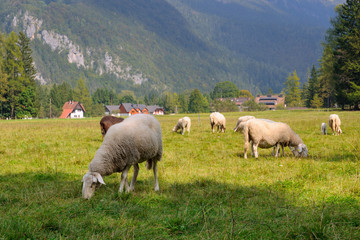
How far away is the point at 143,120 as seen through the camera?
332 inches

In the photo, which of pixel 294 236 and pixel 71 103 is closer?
pixel 294 236

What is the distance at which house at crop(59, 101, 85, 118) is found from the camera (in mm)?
130250

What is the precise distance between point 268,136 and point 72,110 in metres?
133

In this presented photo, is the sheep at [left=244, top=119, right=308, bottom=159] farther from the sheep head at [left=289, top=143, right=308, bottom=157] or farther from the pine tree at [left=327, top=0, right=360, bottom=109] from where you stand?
the pine tree at [left=327, top=0, right=360, bottom=109]

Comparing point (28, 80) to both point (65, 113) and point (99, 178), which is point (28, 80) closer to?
point (65, 113)

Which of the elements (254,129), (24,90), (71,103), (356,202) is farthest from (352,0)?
(71,103)

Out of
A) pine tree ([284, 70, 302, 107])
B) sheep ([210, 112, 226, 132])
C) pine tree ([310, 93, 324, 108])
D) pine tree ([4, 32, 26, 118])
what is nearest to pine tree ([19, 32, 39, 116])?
pine tree ([4, 32, 26, 118])

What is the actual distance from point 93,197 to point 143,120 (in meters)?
2.60

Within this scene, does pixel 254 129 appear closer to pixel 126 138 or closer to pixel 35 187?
pixel 126 138

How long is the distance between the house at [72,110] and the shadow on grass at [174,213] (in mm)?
129791

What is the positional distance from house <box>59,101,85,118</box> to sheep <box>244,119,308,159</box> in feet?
416

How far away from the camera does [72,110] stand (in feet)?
437

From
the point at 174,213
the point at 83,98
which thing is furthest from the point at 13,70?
the point at 174,213

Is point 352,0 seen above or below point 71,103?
above
